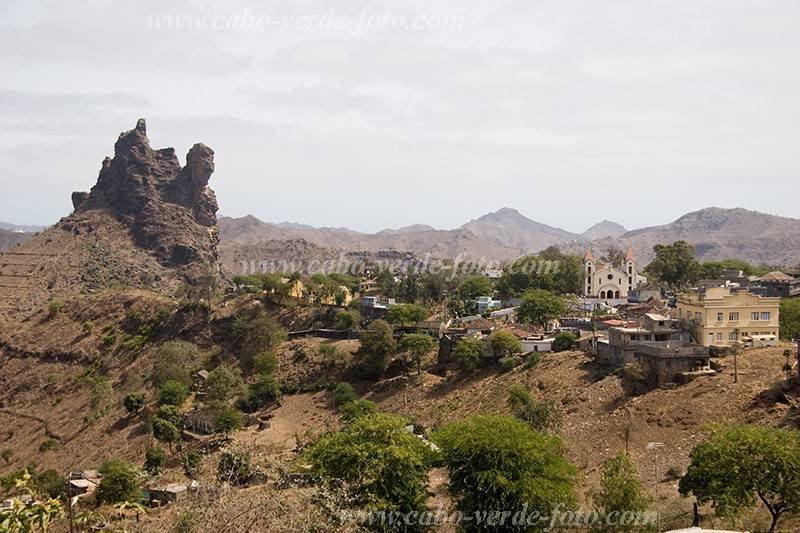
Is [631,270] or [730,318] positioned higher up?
[631,270]

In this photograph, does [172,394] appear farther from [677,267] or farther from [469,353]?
[677,267]

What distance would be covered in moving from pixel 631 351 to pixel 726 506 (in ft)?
48.6

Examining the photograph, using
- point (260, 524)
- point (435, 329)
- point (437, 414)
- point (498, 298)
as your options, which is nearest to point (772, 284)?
point (498, 298)

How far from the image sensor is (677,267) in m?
59.3

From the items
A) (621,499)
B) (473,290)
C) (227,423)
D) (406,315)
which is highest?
(473,290)

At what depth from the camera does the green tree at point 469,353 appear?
37.5 metres

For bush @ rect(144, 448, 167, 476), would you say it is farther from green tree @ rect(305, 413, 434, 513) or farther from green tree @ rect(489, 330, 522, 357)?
green tree @ rect(489, 330, 522, 357)

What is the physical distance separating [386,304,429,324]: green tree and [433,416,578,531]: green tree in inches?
1000

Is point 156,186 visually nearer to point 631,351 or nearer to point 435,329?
point 435,329

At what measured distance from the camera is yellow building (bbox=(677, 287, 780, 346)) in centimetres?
3122

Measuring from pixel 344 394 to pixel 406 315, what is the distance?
7.68 meters

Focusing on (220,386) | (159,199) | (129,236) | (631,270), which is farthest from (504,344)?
(159,199)

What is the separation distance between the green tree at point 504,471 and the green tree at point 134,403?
31.1m

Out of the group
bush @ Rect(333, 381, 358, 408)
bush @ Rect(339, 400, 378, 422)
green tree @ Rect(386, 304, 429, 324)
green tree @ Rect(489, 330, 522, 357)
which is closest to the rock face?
green tree @ Rect(386, 304, 429, 324)
